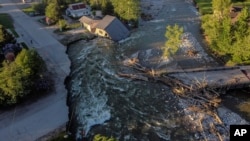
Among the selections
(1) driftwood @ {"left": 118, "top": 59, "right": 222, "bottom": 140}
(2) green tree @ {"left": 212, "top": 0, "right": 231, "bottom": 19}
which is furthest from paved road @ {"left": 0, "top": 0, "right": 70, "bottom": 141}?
(2) green tree @ {"left": 212, "top": 0, "right": 231, "bottom": 19}

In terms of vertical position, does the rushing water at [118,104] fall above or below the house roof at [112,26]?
below

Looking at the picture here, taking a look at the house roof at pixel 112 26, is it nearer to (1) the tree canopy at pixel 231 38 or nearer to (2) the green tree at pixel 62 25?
(2) the green tree at pixel 62 25

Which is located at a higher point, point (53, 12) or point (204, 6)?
point (53, 12)

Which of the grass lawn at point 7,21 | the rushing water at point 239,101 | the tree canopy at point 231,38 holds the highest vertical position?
the grass lawn at point 7,21

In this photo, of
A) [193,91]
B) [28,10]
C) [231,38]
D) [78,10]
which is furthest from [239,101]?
[28,10]

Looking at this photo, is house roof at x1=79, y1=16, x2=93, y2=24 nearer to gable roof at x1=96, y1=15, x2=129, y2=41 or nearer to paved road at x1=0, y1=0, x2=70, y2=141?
gable roof at x1=96, y1=15, x2=129, y2=41

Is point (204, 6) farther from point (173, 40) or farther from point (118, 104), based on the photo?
point (118, 104)

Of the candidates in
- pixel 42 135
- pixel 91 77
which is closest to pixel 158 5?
pixel 91 77

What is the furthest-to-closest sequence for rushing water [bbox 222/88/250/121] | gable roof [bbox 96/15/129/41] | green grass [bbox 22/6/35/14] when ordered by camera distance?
green grass [bbox 22/6/35/14] → gable roof [bbox 96/15/129/41] → rushing water [bbox 222/88/250/121]

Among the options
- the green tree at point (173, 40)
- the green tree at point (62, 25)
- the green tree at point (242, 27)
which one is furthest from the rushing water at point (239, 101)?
the green tree at point (62, 25)
